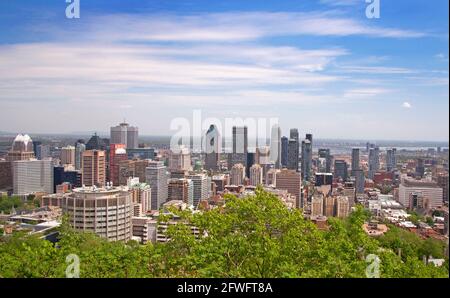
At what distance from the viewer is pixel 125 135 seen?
4332mm

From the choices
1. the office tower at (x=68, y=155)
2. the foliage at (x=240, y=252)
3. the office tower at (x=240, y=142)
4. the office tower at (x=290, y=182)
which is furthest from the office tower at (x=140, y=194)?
the office tower at (x=290, y=182)

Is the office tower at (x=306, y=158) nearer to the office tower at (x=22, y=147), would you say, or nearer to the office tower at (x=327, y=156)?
the office tower at (x=327, y=156)

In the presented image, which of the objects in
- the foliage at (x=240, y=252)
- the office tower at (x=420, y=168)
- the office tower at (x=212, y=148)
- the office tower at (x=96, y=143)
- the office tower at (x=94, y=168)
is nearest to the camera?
the foliage at (x=240, y=252)

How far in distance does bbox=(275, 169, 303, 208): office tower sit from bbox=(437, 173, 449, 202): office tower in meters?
1.23

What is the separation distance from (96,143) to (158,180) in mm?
763

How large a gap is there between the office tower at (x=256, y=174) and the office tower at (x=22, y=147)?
2.21m

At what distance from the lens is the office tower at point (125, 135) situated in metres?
4.26

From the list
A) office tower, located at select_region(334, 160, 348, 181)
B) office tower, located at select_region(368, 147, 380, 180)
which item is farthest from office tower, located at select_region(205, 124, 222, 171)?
office tower, located at select_region(368, 147, 380, 180)

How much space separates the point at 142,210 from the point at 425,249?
104 inches

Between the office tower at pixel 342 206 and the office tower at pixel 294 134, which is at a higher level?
the office tower at pixel 294 134

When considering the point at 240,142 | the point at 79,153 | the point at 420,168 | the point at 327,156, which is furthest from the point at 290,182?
the point at 79,153

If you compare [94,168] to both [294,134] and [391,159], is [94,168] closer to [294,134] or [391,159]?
[294,134]

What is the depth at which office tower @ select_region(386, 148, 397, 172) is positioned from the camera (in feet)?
13.6

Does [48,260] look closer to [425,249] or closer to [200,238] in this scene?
[200,238]
